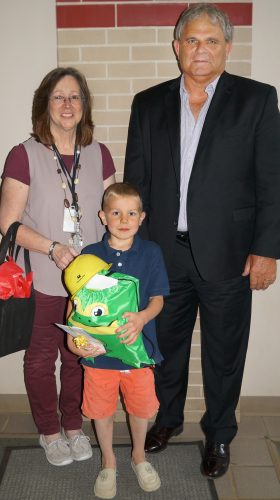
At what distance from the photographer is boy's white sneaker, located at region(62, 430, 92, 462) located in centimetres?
249

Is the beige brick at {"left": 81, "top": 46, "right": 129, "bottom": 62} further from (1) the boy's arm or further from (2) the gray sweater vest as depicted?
(1) the boy's arm

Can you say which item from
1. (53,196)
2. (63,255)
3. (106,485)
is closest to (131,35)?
(53,196)

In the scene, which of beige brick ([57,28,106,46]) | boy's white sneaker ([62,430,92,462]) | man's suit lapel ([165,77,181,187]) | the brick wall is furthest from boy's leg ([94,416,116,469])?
beige brick ([57,28,106,46])

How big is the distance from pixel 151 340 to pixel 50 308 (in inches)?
21.3

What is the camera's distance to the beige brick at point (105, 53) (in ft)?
8.44

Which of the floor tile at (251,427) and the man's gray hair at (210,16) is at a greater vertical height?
the man's gray hair at (210,16)

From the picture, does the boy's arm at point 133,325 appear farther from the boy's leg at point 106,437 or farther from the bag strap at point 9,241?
the bag strap at point 9,241

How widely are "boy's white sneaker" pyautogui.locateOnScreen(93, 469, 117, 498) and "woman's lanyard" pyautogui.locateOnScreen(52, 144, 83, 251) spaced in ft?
3.31

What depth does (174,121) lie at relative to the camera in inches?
87.9

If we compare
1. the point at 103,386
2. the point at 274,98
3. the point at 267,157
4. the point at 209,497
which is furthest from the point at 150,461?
Result: the point at 274,98

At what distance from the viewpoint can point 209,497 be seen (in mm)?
2215

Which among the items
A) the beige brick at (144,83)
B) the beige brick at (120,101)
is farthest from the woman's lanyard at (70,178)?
the beige brick at (144,83)

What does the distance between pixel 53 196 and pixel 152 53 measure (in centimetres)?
95

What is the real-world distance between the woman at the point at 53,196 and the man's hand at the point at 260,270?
71 cm
